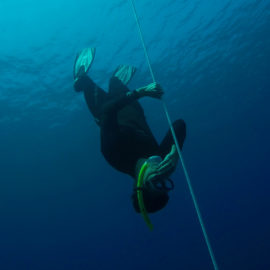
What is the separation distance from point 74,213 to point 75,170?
17.0 metres

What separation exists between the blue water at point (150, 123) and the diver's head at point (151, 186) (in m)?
13.9

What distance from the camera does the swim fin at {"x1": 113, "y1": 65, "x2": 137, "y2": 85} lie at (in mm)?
6574

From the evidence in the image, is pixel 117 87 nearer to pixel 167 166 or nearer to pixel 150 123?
pixel 167 166

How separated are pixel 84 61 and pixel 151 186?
3846 millimetres

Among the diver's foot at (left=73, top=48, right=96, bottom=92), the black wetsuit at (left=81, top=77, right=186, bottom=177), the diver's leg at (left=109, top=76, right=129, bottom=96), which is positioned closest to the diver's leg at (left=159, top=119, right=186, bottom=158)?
the black wetsuit at (left=81, top=77, right=186, bottom=177)

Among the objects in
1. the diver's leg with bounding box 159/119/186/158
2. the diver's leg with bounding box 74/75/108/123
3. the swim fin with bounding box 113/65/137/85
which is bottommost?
the diver's leg with bounding box 159/119/186/158

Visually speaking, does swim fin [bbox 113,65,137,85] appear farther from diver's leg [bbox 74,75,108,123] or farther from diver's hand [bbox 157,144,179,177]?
diver's hand [bbox 157,144,179,177]

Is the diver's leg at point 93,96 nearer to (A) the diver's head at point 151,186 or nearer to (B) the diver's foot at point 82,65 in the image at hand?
(B) the diver's foot at point 82,65

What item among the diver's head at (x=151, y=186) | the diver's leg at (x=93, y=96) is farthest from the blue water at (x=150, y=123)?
the diver's head at (x=151, y=186)

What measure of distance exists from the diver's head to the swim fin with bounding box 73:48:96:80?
330 cm

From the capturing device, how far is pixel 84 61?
6.54 metres

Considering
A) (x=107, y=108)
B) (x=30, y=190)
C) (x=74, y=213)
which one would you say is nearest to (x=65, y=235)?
(x=74, y=213)

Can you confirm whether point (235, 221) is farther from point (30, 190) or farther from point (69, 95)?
point (69, 95)

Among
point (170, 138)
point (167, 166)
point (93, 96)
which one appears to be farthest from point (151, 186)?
point (93, 96)
